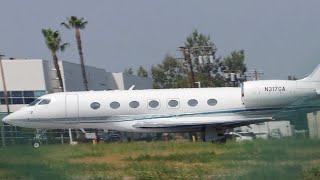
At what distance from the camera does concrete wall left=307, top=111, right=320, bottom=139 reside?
877 centimetres

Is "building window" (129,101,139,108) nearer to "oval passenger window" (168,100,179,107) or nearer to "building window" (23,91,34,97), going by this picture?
"oval passenger window" (168,100,179,107)

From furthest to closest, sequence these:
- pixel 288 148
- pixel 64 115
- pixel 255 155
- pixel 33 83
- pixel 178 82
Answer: pixel 178 82 < pixel 33 83 < pixel 64 115 < pixel 255 155 < pixel 288 148

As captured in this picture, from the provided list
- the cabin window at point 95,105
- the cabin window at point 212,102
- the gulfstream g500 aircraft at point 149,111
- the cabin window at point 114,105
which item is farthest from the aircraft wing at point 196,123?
the cabin window at point 95,105

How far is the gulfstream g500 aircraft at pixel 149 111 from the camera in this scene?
32.5m

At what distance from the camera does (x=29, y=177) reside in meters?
9.80

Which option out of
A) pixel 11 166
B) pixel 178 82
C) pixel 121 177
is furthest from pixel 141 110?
pixel 178 82

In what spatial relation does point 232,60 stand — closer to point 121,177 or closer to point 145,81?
point 145,81

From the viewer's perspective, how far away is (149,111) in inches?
1292

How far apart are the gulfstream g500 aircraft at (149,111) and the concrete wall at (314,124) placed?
23.1 m

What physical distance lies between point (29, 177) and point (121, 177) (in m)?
4.91

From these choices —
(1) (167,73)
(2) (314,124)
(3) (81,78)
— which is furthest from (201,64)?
(2) (314,124)

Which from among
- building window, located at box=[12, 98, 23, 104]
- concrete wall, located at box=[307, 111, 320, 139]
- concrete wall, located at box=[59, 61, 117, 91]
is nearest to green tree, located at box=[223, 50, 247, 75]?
concrete wall, located at box=[59, 61, 117, 91]

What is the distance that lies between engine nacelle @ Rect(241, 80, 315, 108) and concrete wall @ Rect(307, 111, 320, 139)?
22395 mm

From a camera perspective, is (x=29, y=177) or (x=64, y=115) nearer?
(x=29, y=177)
